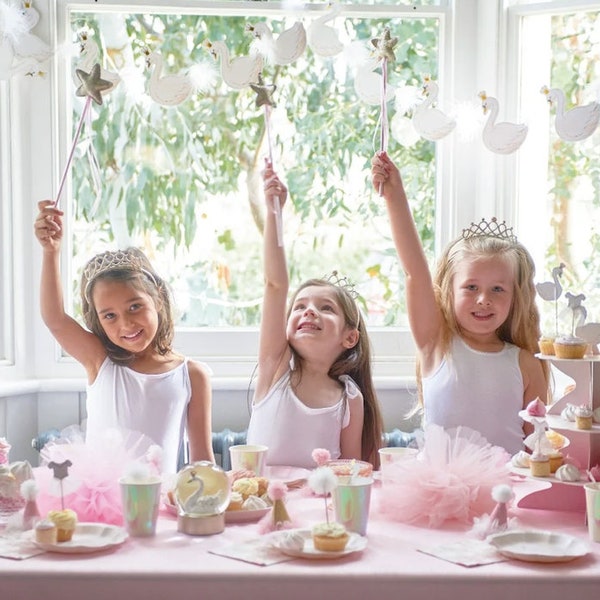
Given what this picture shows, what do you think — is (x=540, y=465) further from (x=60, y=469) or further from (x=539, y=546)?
(x=60, y=469)

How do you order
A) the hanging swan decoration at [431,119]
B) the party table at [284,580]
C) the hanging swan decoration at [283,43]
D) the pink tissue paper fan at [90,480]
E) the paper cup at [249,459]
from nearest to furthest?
1. the party table at [284,580]
2. the pink tissue paper fan at [90,480]
3. the paper cup at [249,459]
4. the hanging swan decoration at [283,43]
5. the hanging swan decoration at [431,119]

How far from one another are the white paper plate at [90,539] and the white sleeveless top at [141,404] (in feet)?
2.29

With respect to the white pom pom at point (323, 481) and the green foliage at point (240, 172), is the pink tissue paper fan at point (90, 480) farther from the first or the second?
the green foliage at point (240, 172)

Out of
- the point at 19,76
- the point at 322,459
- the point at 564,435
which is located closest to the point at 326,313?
the point at 322,459

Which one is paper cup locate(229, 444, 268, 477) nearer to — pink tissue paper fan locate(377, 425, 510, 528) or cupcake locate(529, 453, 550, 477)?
pink tissue paper fan locate(377, 425, 510, 528)

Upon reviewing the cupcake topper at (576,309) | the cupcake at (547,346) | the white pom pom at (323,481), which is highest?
the cupcake topper at (576,309)

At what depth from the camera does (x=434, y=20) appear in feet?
8.86

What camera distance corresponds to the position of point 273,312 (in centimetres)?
216

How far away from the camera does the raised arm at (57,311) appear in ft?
6.97

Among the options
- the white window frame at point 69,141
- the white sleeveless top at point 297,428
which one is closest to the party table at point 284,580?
the white sleeveless top at point 297,428

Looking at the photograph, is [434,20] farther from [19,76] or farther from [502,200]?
[19,76]

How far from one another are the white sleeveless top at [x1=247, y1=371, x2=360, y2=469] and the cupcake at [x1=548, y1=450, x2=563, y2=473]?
2.09 ft

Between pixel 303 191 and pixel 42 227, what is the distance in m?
0.90

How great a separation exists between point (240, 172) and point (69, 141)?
1.68ft
